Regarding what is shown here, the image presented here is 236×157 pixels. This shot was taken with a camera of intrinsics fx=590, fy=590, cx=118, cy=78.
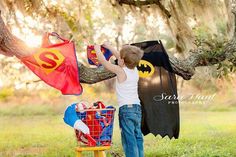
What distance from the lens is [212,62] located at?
248 inches

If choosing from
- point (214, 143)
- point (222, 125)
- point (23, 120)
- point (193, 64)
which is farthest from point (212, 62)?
point (23, 120)

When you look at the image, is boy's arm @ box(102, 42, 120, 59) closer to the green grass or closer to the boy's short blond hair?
the boy's short blond hair

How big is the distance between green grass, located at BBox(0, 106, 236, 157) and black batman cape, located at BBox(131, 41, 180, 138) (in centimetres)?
142

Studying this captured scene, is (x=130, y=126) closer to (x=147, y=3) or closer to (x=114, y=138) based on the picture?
(x=147, y=3)

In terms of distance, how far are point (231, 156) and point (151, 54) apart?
1.86 metres

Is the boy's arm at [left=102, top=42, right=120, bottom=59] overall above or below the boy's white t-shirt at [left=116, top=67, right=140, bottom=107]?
above

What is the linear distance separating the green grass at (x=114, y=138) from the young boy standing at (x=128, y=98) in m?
2.61

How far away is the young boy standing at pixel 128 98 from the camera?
4.14 metres

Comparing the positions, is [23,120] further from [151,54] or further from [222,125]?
[151,54]

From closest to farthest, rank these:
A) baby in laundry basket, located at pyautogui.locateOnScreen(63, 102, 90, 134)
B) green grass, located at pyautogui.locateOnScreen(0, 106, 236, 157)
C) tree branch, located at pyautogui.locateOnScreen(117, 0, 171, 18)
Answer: baby in laundry basket, located at pyautogui.locateOnScreen(63, 102, 90, 134) → tree branch, located at pyautogui.locateOnScreen(117, 0, 171, 18) → green grass, located at pyautogui.locateOnScreen(0, 106, 236, 157)

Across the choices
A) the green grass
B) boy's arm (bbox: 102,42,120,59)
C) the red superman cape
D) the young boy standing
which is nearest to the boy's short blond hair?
the young boy standing

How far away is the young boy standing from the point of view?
4.14m

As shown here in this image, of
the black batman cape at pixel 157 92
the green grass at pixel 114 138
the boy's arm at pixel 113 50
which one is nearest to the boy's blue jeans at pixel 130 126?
the boy's arm at pixel 113 50

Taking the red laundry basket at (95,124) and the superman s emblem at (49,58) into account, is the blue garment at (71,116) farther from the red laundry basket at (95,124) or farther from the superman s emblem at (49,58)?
the superman s emblem at (49,58)
